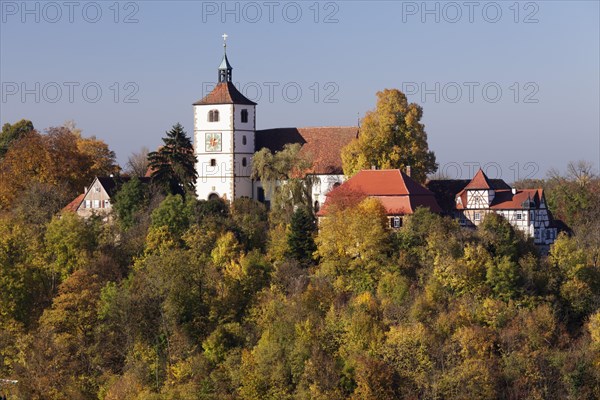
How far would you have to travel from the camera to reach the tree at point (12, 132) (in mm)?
84312

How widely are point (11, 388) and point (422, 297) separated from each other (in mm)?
18671

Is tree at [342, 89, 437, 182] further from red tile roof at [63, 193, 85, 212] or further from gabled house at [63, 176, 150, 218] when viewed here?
red tile roof at [63, 193, 85, 212]

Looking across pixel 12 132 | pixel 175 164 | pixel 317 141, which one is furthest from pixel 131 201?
pixel 12 132

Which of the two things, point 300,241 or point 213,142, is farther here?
point 213,142

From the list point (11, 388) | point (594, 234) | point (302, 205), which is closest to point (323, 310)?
point (302, 205)

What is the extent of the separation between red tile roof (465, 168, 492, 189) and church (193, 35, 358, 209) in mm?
8382

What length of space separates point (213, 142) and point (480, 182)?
15.6 meters

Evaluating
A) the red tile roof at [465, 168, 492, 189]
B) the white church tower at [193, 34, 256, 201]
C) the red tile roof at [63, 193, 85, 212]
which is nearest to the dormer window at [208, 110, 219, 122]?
the white church tower at [193, 34, 256, 201]

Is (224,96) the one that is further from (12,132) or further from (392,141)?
(12,132)

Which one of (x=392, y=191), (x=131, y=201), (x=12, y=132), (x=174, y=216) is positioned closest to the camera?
(x=392, y=191)

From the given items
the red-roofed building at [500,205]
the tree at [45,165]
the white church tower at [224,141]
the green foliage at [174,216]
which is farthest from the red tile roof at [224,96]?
the red-roofed building at [500,205]

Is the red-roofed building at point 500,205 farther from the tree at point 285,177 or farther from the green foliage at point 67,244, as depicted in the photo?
the green foliage at point 67,244

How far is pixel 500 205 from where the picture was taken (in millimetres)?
68875

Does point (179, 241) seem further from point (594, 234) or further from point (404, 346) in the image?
point (594, 234)
